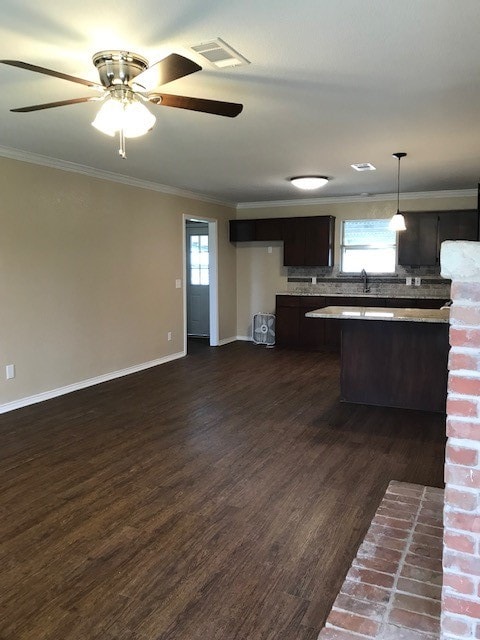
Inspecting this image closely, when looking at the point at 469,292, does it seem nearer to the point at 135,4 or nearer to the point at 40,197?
the point at 135,4

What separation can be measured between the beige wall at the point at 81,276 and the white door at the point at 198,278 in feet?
4.43

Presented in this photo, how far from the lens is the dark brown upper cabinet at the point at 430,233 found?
678cm

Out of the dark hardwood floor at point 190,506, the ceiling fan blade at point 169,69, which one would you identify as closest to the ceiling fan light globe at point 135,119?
the ceiling fan blade at point 169,69

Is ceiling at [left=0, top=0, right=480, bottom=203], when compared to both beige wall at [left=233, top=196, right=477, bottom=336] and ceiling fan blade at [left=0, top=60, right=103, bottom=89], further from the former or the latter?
beige wall at [left=233, top=196, right=477, bottom=336]

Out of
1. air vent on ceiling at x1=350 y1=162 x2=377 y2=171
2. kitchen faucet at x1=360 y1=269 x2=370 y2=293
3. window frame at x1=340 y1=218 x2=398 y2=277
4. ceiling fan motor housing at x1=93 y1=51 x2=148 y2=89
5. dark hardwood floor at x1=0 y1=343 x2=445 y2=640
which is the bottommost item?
dark hardwood floor at x1=0 y1=343 x2=445 y2=640

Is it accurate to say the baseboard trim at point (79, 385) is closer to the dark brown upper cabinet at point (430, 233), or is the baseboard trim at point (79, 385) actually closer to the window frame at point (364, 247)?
the window frame at point (364, 247)

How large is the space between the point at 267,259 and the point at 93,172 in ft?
12.3

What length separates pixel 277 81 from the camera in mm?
2758

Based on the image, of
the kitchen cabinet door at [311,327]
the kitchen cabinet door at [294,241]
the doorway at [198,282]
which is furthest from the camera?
the doorway at [198,282]

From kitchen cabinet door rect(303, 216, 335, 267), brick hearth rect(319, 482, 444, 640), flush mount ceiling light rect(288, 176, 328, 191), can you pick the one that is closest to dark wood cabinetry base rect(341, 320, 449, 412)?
flush mount ceiling light rect(288, 176, 328, 191)

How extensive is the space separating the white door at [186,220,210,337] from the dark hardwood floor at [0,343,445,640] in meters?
3.70

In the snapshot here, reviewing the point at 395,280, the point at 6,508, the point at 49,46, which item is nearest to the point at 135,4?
the point at 49,46

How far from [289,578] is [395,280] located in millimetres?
6025

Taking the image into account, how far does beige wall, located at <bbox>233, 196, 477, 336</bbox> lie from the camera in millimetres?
7613
